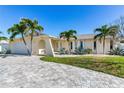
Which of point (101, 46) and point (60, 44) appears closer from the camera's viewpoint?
point (101, 46)

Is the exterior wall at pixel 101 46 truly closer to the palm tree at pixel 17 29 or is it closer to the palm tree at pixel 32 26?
the palm tree at pixel 32 26

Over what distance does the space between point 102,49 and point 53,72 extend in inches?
700

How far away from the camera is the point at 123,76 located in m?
8.65

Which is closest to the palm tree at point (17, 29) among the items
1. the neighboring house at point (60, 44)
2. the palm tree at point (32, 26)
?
the palm tree at point (32, 26)

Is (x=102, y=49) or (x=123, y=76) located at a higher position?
(x=102, y=49)


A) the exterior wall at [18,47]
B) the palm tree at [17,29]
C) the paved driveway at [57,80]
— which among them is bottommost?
the paved driveway at [57,80]

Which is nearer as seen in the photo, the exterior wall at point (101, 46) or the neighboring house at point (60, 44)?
the neighboring house at point (60, 44)

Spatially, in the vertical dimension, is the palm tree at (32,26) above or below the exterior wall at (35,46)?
above

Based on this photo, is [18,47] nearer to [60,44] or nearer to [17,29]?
[17,29]

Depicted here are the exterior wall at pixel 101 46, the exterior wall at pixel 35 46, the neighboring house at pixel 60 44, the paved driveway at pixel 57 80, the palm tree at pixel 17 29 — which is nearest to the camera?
the paved driveway at pixel 57 80

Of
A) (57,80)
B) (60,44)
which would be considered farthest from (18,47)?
(57,80)
